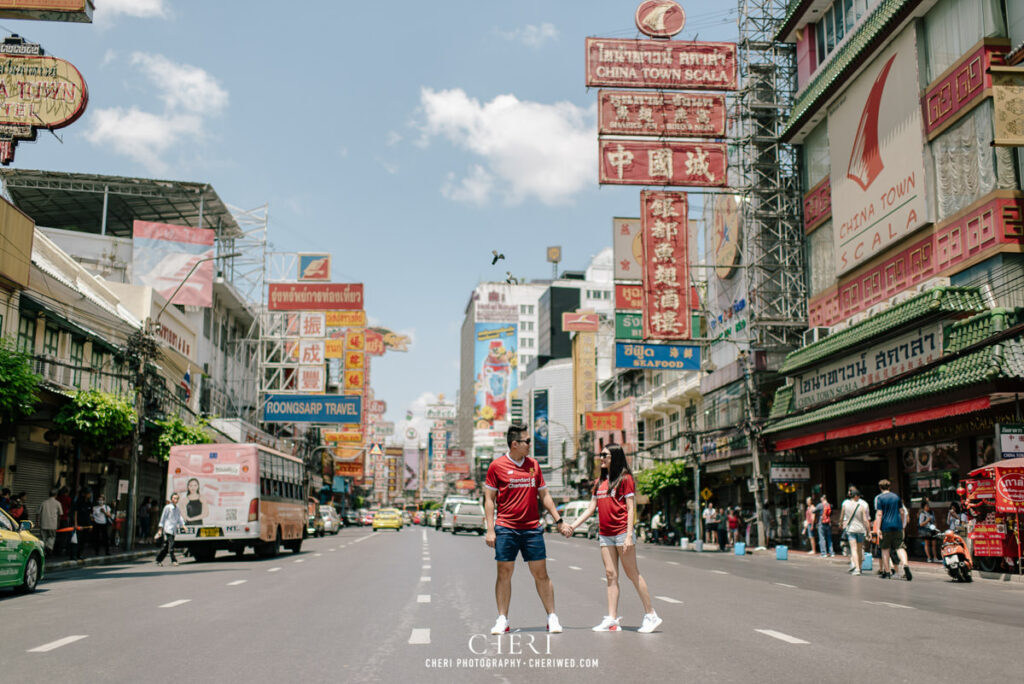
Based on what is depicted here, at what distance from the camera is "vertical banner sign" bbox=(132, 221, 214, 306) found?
158 feet

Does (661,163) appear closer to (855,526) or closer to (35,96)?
(855,526)

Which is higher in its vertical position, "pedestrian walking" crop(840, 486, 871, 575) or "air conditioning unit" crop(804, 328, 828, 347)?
"air conditioning unit" crop(804, 328, 828, 347)

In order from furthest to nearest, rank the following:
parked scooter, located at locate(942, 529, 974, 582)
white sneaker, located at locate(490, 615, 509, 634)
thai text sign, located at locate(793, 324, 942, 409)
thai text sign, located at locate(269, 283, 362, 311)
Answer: thai text sign, located at locate(269, 283, 362, 311) → thai text sign, located at locate(793, 324, 942, 409) → parked scooter, located at locate(942, 529, 974, 582) → white sneaker, located at locate(490, 615, 509, 634)

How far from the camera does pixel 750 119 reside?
42594mm

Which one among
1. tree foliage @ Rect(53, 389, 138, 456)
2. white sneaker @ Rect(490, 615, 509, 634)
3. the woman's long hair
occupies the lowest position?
white sneaker @ Rect(490, 615, 509, 634)

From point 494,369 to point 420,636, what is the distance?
543 ft

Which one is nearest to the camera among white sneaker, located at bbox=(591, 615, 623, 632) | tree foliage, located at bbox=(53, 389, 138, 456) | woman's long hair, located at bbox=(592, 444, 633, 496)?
white sneaker, located at bbox=(591, 615, 623, 632)

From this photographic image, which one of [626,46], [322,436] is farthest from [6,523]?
[322,436]

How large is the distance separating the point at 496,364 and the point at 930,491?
5789 inches

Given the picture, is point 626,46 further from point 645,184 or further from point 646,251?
point 646,251

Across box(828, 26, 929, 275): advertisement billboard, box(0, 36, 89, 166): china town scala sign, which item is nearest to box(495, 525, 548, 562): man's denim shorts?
box(0, 36, 89, 166): china town scala sign

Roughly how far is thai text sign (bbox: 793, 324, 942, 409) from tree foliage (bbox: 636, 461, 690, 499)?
1258 centimetres

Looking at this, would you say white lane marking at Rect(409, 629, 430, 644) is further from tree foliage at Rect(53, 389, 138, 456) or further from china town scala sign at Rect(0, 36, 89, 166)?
tree foliage at Rect(53, 389, 138, 456)

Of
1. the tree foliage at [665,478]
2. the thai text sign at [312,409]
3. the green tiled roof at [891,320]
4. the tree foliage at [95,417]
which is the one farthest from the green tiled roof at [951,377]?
the thai text sign at [312,409]
